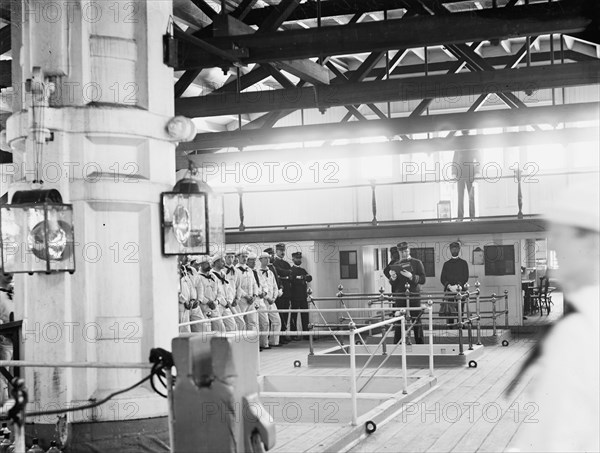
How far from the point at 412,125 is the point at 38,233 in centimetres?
875

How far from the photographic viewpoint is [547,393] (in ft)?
7.30

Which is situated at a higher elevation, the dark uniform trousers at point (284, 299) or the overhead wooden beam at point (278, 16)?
the overhead wooden beam at point (278, 16)

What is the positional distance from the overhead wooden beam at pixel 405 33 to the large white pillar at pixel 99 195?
1.53 meters

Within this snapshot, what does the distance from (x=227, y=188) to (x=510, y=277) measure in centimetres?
783

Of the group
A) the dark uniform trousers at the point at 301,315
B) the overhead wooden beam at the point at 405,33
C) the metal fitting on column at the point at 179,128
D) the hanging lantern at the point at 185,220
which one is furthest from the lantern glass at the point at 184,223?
the dark uniform trousers at the point at 301,315

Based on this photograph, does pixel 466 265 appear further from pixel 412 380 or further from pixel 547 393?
pixel 547 393

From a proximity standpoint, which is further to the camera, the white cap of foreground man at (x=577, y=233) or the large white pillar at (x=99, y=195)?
the large white pillar at (x=99, y=195)

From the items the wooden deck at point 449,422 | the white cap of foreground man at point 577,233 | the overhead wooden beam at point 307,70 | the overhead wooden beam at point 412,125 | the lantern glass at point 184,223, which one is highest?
the overhead wooden beam at point 307,70

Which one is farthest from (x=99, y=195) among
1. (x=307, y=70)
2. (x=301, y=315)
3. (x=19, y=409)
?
(x=301, y=315)

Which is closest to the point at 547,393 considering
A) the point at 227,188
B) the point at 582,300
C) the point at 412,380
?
the point at 582,300

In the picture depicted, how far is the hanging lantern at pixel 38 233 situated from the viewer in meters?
5.75

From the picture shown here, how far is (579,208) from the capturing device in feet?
7.45

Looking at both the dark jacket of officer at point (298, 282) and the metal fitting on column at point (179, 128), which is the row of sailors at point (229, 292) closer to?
the dark jacket of officer at point (298, 282)

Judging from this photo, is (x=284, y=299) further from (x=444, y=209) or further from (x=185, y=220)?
(x=185, y=220)
